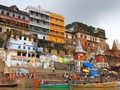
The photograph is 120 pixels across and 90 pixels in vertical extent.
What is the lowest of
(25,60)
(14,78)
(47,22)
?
(14,78)

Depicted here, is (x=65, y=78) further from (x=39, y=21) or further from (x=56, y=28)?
(x=56, y=28)

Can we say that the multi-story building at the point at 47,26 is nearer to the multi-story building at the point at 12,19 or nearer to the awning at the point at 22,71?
the multi-story building at the point at 12,19

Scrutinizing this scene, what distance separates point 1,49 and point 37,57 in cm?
1039

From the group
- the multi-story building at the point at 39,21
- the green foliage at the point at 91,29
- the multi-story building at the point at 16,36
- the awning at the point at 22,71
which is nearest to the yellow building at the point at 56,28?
the multi-story building at the point at 39,21

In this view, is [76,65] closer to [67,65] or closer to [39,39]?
[67,65]

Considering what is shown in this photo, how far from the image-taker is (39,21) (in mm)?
58594

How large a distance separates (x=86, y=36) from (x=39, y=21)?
18997mm

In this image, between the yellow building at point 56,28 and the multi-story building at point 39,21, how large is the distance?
171 centimetres

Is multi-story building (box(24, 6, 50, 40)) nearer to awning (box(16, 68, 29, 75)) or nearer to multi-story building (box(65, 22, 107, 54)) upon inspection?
multi-story building (box(65, 22, 107, 54))

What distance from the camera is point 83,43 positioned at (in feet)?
223

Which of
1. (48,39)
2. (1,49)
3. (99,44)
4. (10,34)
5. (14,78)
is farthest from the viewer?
(99,44)

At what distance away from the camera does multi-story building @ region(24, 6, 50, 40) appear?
2243 inches

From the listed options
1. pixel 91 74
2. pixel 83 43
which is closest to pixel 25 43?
pixel 91 74

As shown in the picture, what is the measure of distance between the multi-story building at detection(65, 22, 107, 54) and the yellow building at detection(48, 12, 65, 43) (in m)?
3.36
